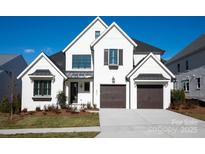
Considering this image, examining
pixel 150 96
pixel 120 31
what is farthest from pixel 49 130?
pixel 120 31

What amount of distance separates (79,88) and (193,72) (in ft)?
48.4

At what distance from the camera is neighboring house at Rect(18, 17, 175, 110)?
1912cm

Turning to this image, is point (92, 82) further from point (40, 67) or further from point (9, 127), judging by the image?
point (9, 127)

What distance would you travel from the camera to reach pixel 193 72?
25812 mm

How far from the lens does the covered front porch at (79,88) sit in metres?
21.2

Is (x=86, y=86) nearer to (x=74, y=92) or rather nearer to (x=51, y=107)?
(x=74, y=92)

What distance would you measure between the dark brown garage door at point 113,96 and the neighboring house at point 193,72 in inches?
397

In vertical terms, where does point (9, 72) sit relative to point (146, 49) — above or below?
below

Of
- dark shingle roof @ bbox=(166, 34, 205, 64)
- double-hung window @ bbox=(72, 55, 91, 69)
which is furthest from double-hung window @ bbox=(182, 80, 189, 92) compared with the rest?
double-hung window @ bbox=(72, 55, 91, 69)

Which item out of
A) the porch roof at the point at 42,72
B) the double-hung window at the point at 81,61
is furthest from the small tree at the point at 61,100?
the double-hung window at the point at 81,61

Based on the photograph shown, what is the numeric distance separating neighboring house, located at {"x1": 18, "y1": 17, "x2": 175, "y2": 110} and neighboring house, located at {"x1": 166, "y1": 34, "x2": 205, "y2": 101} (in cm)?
670

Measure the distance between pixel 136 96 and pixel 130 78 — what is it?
1837mm

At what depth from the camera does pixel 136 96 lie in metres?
19.6

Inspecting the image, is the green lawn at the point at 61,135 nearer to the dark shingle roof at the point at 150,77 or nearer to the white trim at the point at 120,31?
the dark shingle roof at the point at 150,77
